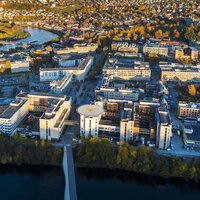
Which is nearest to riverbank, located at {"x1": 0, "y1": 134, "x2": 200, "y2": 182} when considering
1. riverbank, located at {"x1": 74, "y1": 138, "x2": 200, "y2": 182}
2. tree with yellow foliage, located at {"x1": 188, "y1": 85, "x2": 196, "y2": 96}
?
riverbank, located at {"x1": 74, "y1": 138, "x2": 200, "y2": 182}

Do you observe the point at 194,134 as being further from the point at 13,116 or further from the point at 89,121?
the point at 13,116

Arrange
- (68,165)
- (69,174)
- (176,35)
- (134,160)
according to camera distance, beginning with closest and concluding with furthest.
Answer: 1. (69,174)
2. (68,165)
3. (134,160)
4. (176,35)

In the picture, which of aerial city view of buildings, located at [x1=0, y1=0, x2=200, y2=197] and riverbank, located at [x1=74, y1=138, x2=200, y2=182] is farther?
aerial city view of buildings, located at [x1=0, y1=0, x2=200, y2=197]

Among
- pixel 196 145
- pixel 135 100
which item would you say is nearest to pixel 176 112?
pixel 135 100

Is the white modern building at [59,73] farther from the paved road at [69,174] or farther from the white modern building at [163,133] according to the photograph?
the white modern building at [163,133]

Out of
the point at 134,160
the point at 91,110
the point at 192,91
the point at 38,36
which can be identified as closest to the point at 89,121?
the point at 91,110

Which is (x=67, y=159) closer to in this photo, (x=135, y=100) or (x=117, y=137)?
(x=117, y=137)

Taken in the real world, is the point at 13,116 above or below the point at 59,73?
below

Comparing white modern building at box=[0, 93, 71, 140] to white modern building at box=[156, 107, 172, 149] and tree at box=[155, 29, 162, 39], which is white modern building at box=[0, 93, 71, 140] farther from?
tree at box=[155, 29, 162, 39]

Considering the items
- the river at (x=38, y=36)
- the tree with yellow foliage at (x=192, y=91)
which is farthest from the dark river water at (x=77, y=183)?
the river at (x=38, y=36)
